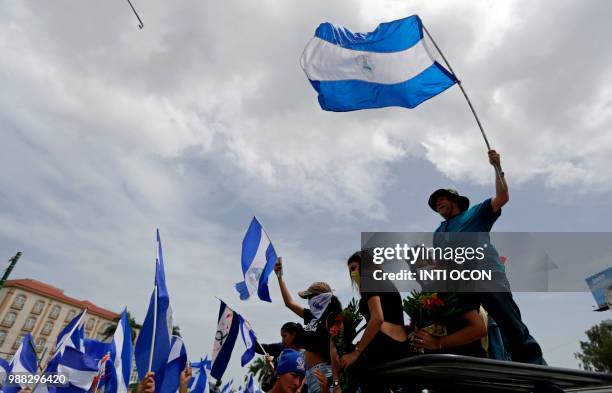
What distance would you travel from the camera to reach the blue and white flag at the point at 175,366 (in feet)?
21.5

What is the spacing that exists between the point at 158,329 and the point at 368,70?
14.3 feet

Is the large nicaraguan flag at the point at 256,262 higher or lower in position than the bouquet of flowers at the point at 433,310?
higher

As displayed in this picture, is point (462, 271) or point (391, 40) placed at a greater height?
point (391, 40)

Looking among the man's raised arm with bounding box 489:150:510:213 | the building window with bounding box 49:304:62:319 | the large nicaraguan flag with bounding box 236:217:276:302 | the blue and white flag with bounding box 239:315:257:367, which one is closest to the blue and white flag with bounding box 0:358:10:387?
the blue and white flag with bounding box 239:315:257:367

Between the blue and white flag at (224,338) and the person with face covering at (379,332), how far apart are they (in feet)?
19.4

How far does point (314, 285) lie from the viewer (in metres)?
4.13

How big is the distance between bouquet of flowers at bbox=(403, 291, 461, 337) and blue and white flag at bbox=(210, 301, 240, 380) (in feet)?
21.2

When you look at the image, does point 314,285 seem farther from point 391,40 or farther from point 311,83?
point 391,40

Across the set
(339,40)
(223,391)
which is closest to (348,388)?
(339,40)

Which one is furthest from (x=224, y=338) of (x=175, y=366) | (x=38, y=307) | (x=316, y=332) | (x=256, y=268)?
(x=38, y=307)

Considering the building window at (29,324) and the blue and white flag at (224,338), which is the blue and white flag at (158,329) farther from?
the building window at (29,324)

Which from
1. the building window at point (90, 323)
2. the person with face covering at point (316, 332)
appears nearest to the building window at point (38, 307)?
the building window at point (90, 323)

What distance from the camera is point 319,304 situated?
3941mm

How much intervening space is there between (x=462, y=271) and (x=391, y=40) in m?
3.45
